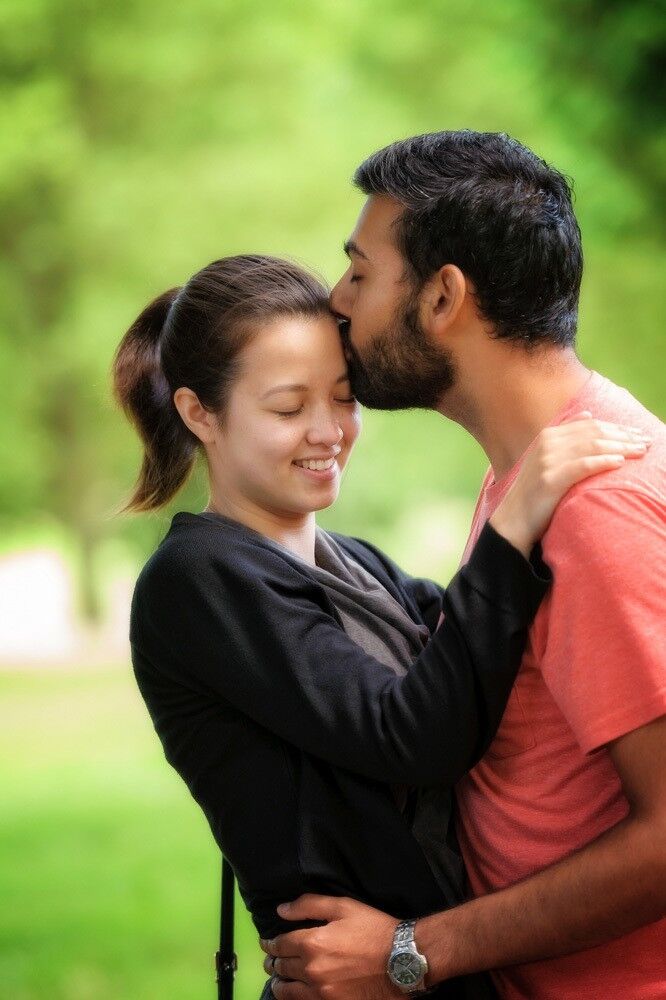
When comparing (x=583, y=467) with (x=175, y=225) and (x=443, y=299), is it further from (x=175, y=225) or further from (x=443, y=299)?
(x=175, y=225)

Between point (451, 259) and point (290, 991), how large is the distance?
0.94 m

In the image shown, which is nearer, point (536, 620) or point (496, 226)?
point (536, 620)

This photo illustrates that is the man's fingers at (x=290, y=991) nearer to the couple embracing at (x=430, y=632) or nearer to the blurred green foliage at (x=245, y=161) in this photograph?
the couple embracing at (x=430, y=632)

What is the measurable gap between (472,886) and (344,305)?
0.78 meters

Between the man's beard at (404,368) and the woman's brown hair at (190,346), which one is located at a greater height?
the woman's brown hair at (190,346)

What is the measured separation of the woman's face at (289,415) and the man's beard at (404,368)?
5 cm

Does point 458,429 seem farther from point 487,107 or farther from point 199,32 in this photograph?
point 199,32

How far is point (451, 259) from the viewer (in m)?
1.60

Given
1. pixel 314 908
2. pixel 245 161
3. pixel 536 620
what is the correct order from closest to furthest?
pixel 536 620, pixel 314 908, pixel 245 161

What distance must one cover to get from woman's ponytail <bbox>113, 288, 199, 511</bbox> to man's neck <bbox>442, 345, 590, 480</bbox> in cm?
48

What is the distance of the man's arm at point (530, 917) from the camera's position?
130 centimetres

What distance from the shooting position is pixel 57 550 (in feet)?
18.1

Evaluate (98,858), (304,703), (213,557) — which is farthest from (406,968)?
(98,858)

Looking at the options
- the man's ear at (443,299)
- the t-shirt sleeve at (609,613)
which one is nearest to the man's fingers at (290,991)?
the t-shirt sleeve at (609,613)
